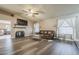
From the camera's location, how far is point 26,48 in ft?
7.39

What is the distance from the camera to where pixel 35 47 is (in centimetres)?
228

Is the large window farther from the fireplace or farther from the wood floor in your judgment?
the fireplace

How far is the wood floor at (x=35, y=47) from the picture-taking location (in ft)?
7.23

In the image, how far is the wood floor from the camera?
2.20 metres

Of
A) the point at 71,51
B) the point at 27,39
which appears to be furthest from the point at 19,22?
the point at 71,51

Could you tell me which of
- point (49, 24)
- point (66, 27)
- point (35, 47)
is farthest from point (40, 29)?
point (66, 27)

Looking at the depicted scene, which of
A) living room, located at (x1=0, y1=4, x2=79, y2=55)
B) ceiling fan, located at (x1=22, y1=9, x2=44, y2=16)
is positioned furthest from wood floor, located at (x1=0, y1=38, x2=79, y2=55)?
ceiling fan, located at (x1=22, y1=9, x2=44, y2=16)

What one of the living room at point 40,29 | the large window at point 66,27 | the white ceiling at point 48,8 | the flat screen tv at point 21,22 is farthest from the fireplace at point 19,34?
the large window at point 66,27

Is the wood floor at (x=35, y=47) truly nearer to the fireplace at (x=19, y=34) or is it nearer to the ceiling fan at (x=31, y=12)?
the fireplace at (x=19, y=34)

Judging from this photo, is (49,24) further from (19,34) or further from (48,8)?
(19,34)

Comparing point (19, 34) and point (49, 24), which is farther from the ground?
point (49, 24)

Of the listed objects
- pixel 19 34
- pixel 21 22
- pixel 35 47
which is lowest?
pixel 35 47
